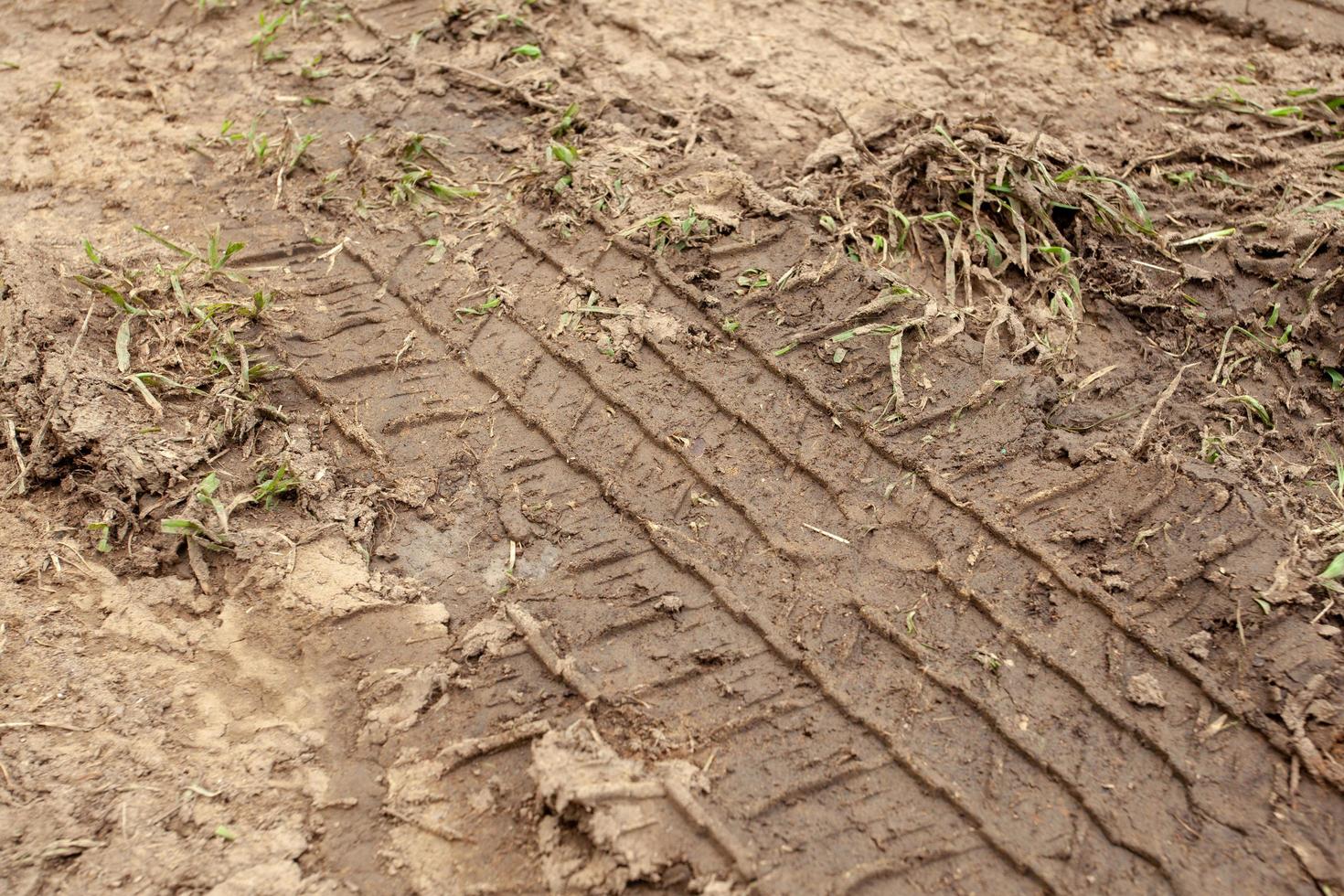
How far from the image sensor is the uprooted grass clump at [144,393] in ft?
8.68

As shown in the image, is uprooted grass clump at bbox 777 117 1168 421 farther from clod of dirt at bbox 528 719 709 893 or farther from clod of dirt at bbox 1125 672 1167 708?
clod of dirt at bbox 528 719 709 893

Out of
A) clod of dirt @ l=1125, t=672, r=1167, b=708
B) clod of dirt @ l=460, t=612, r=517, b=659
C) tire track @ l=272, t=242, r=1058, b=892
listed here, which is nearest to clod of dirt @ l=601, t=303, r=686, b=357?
tire track @ l=272, t=242, r=1058, b=892

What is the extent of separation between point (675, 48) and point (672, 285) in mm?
1219

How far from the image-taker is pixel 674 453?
8.91 feet

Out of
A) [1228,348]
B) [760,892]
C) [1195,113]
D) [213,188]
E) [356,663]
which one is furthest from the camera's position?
[1195,113]

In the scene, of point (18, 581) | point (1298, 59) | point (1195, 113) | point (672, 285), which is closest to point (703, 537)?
point (672, 285)

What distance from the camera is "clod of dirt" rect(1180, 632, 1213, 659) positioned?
2365 mm

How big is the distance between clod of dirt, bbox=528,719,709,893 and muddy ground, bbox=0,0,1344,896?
0.01 m

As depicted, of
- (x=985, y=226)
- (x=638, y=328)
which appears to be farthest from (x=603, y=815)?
(x=985, y=226)

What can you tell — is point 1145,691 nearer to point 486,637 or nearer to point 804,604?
point 804,604

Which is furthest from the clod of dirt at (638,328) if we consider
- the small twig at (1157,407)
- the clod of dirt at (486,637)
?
the small twig at (1157,407)

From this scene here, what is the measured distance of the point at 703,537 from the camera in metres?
2.59

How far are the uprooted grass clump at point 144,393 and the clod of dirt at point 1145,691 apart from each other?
2058 mm

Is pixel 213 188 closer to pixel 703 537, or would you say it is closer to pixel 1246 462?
pixel 703 537
